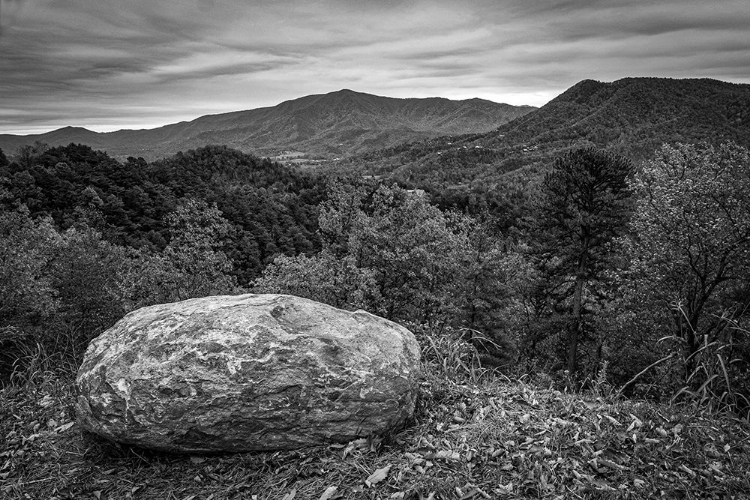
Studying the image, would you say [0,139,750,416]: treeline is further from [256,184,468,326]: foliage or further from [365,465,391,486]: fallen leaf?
[365,465,391,486]: fallen leaf

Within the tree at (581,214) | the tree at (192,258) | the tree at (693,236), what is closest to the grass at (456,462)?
the tree at (693,236)

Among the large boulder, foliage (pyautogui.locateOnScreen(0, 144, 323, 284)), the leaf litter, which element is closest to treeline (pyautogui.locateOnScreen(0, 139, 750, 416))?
the leaf litter

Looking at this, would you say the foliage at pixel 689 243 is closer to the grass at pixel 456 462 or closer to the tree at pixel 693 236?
the tree at pixel 693 236

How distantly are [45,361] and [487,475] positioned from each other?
231 inches

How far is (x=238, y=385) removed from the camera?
13.0ft

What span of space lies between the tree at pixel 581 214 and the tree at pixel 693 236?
2.73 meters

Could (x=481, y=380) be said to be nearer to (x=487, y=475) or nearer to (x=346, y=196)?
(x=487, y=475)

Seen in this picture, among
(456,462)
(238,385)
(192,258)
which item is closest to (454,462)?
(456,462)

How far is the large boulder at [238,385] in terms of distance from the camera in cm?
392

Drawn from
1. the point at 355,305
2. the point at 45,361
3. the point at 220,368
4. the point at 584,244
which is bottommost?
the point at 355,305

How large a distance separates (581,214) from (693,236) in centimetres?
561

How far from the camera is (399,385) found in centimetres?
429

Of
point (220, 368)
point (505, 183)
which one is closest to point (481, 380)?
point (220, 368)

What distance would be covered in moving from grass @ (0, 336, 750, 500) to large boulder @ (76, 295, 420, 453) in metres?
0.22
